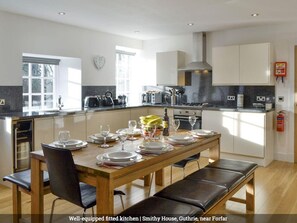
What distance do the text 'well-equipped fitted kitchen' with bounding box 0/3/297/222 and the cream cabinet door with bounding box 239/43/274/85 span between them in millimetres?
16

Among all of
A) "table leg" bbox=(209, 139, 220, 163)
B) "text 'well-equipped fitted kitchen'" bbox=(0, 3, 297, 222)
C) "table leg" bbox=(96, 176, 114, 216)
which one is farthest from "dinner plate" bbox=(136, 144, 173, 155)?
"table leg" bbox=(209, 139, 220, 163)

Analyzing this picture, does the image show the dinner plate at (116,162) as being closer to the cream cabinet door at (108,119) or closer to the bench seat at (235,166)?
the bench seat at (235,166)

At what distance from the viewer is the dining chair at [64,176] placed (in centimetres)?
192

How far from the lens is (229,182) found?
2408mm

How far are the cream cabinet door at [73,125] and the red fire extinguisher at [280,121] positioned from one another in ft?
10.6

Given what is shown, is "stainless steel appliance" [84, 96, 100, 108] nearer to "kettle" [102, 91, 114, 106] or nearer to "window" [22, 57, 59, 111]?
"kettle" [102, 91, 114, 106]

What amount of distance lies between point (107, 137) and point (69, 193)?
2.29 ft

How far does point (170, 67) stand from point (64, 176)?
161 inches

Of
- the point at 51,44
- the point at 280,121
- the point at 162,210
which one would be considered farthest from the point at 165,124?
the point at 280,121

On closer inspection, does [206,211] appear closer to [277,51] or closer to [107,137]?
[107,137]

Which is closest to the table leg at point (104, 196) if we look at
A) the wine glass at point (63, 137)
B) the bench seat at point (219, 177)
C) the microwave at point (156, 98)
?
the wine glass at point (63, 137)

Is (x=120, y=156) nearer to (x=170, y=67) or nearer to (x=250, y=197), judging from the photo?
(x=250, y=197)

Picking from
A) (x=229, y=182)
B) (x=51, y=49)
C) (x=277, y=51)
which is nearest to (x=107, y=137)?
(x=229, y=182)

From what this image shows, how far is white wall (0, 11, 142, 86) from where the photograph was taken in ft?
13.3
